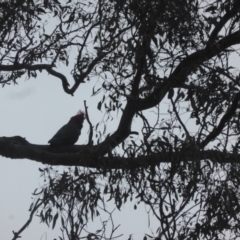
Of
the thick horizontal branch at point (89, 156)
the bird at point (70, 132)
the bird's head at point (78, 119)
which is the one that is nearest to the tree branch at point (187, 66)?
the thick horizontal branch at point (89, 156)

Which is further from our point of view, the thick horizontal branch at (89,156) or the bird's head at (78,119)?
the bird's head at (78,119)

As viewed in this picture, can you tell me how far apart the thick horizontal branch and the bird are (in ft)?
1.61

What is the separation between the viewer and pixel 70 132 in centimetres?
635

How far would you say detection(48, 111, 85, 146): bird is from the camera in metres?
5.54

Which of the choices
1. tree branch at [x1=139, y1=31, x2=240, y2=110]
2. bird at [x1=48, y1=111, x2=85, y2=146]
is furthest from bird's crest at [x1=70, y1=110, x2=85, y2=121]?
tree branch at [x1=139, y1=31, x2=240, y2=110]

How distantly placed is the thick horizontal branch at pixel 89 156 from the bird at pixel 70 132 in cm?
49

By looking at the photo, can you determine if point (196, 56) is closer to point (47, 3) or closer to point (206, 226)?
point (206, 226)

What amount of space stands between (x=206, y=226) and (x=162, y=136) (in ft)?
2.05

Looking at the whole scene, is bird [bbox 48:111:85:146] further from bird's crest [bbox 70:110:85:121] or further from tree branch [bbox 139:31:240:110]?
tree branch [bbox 139:31:240:110]

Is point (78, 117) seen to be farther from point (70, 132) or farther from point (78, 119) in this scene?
point (70, 132)

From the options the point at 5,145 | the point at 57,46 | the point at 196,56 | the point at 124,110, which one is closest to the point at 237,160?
the point at 196,56

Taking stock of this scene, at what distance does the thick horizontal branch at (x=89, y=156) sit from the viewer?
11.2 ft

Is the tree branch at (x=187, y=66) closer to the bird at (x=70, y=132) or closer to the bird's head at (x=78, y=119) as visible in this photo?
the bird at (x=70, y=132)

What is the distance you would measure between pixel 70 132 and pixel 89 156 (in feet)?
8.43
